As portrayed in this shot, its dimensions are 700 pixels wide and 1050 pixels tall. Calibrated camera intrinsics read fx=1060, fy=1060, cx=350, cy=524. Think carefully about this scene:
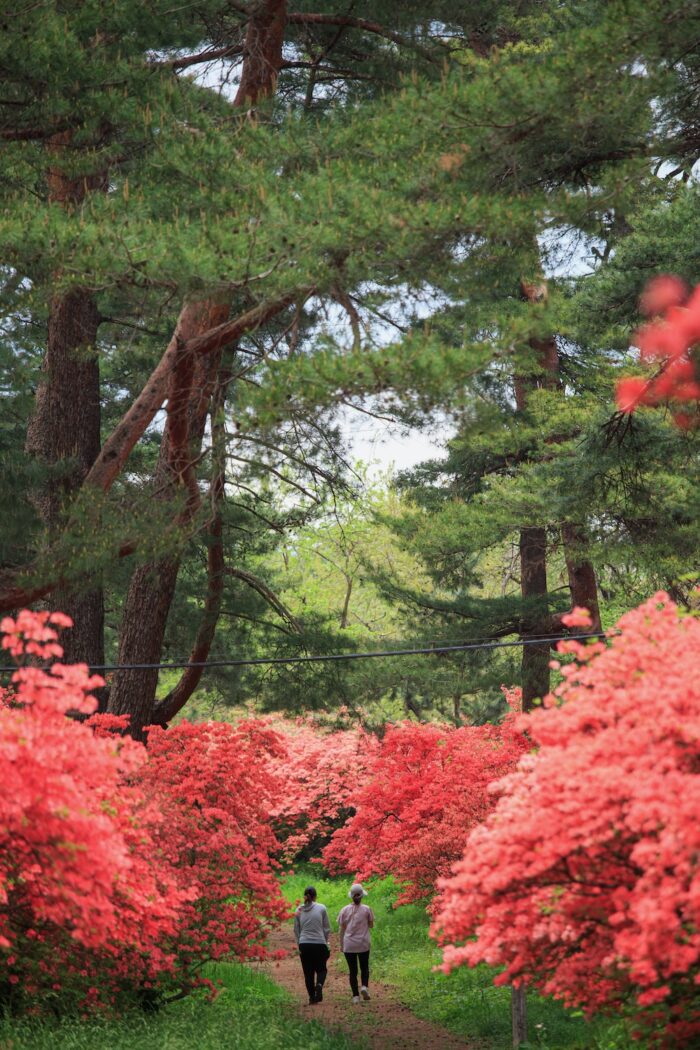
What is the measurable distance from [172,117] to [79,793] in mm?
5851

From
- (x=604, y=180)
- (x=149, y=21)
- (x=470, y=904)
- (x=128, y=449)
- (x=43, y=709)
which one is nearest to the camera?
(x=470, y=904)

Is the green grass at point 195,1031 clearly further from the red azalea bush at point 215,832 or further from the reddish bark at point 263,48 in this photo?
the reddish bark at point 263,48

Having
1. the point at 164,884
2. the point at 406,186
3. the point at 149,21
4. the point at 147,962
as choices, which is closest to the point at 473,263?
the point at 406,186

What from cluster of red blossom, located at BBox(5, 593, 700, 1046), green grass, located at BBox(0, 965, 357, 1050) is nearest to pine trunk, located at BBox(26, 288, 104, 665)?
green grass, located at BBox(0, 965, 357, 1050)

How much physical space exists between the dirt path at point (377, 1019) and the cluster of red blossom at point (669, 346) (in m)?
6.23

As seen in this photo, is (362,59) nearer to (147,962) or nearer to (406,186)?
(406,186)

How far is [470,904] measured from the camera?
4.48m

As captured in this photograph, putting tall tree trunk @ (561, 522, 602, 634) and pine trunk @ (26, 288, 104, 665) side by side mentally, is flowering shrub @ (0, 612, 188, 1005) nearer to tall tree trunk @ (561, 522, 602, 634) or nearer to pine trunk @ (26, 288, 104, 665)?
pine trunk @ (26, 288, 104, 665)

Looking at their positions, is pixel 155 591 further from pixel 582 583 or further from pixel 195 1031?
pixel 582 583

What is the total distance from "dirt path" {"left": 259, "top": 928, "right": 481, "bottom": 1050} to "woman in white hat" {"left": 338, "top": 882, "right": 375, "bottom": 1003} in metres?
0.36

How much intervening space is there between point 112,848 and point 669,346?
19.8 feet

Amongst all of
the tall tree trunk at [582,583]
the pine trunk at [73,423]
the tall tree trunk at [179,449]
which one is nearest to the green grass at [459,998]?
the tall tree trunk at [179,449]

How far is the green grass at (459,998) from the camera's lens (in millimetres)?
9656

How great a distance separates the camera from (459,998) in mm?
11633
